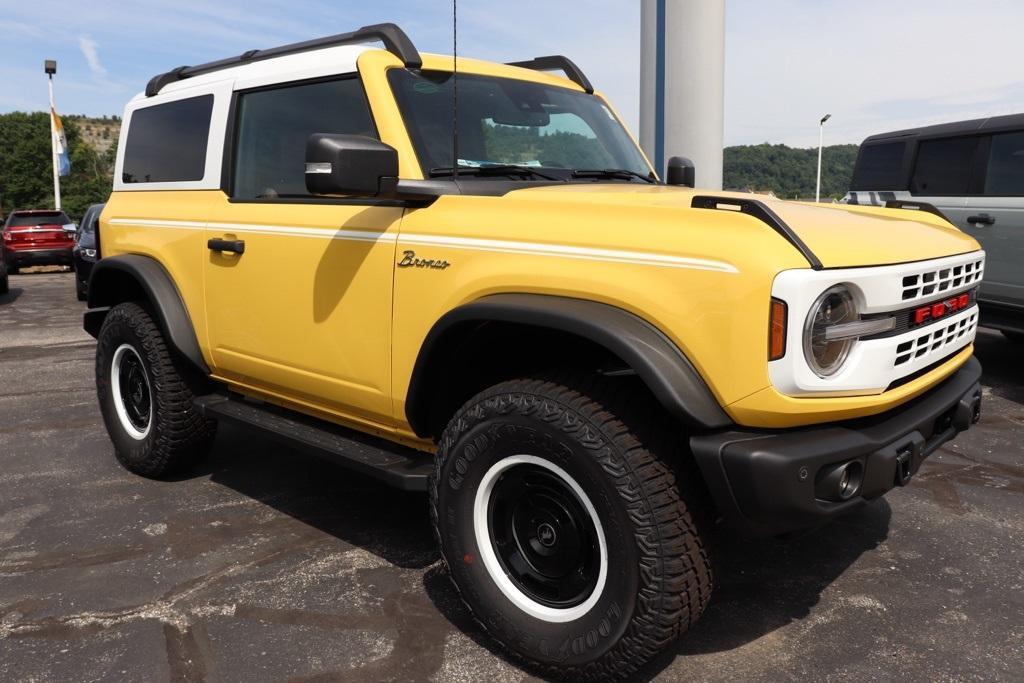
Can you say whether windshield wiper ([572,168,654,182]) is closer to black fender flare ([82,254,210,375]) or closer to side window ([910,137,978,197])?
black fender flare ([82,254,210,375])

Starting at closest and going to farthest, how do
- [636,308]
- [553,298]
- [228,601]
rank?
1. [636,308]
2. [553,298]
3. [228,601]

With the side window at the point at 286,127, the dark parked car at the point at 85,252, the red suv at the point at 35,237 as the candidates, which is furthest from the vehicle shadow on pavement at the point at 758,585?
the red suv at the point at 35,237

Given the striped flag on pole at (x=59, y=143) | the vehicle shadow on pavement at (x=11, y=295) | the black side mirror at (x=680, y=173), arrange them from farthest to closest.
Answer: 1. the striped flag on pole at (x=59, y=143)
2. the vehicle shadow on pavement at (x=11, y=295)
3. the black side mirror at (x=680, y=173)

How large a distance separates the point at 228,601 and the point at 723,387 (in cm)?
206

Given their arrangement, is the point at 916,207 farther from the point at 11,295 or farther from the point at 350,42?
the point at 11,295

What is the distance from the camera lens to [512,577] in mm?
2766

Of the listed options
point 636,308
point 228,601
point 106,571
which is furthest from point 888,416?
point 106,571

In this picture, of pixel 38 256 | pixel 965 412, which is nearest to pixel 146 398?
pixel 965 412

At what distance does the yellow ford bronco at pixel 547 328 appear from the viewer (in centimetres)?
225

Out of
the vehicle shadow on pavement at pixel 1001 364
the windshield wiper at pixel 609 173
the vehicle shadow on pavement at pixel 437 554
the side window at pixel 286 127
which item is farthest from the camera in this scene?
the vehicle shadow on pavement at pixel 1001 364

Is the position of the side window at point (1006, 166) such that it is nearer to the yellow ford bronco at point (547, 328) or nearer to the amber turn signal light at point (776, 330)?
the yellow ford bronco at point (547, 328)

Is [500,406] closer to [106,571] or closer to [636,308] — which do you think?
[636,308]

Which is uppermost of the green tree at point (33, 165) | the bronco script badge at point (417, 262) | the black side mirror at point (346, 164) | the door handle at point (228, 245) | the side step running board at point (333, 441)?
the green tree at point (33, 165)

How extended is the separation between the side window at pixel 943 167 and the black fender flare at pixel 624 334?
20.1 ft
